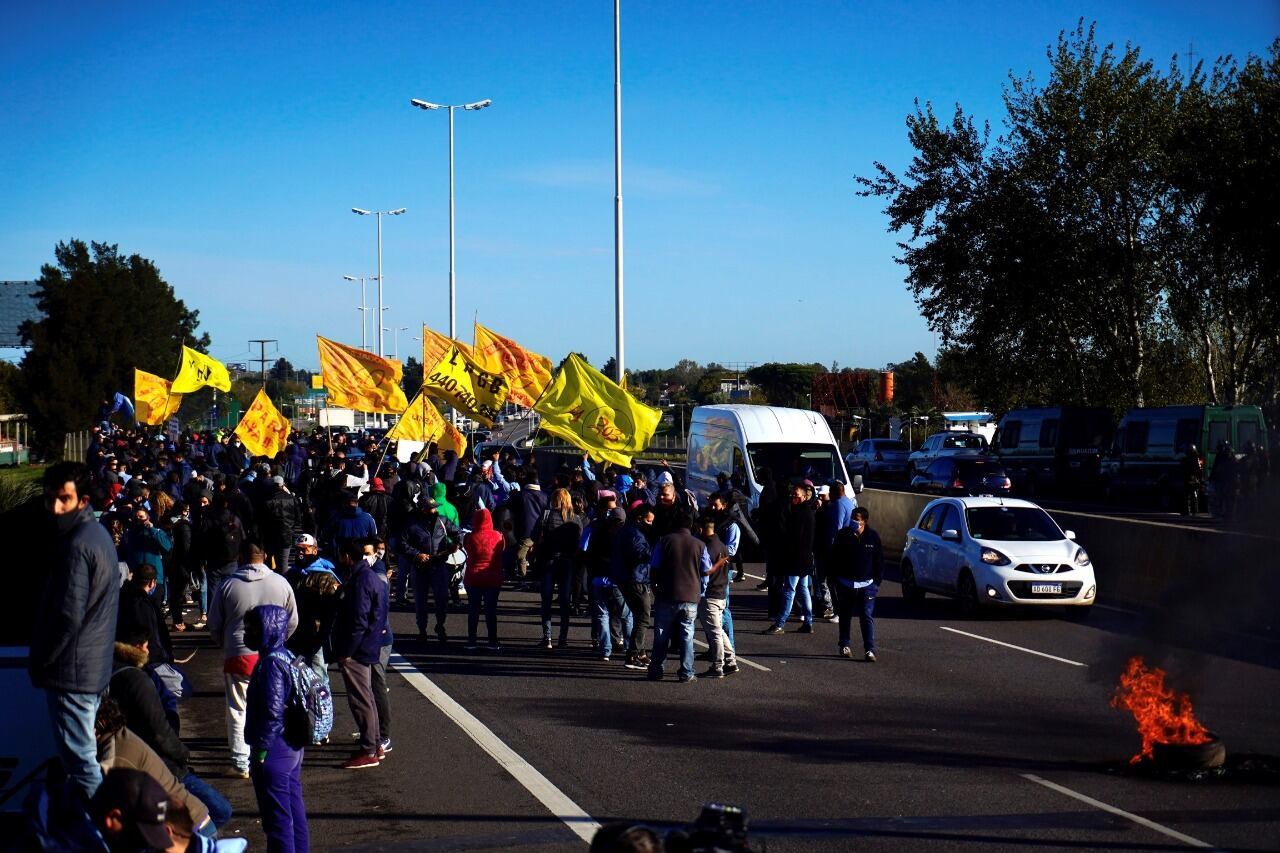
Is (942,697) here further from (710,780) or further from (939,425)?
(939,425)

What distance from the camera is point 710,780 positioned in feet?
30.0

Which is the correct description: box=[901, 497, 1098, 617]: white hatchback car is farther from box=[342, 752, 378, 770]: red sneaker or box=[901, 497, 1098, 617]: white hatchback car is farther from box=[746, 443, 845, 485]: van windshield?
box=[342, 752, 378, 770]: red sneaker

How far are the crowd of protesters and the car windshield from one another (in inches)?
80.5

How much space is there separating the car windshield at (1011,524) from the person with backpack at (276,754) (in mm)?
12130

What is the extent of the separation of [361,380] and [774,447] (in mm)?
10222

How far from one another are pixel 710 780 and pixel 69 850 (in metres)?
4.83

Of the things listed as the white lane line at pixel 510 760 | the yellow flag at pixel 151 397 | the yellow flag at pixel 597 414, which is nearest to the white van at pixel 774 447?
the yellow flag at pixel 597 414

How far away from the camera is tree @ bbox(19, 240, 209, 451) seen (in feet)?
180

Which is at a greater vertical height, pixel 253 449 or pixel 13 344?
pixel 13 344

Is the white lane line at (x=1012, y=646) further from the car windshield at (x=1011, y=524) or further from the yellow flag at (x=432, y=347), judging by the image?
the yellow flag at (x=432, y=347)

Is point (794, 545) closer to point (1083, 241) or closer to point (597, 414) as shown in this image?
point (597, 414)

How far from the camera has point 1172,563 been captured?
17453mm

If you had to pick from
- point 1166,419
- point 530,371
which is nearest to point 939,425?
point 1166,419

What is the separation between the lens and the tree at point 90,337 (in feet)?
180
